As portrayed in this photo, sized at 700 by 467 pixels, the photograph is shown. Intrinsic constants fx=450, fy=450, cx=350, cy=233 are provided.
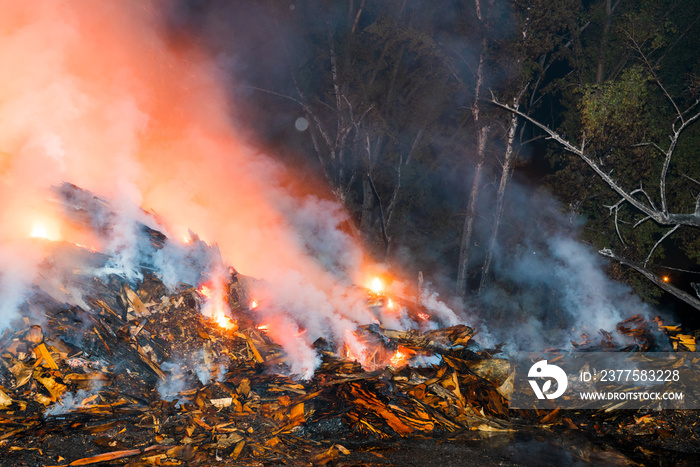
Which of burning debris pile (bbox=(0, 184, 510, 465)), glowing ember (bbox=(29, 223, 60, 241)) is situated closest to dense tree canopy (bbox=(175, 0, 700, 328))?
burning debris pile (bbox=(0, 184, 510, 465))

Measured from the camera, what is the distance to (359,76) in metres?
20.2

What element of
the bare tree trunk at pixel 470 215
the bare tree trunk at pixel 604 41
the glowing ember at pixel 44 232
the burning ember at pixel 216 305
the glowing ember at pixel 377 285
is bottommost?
the burning ember at pixel 216 305

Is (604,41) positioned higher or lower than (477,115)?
higher

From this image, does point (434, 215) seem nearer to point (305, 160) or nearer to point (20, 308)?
point (305, 160)

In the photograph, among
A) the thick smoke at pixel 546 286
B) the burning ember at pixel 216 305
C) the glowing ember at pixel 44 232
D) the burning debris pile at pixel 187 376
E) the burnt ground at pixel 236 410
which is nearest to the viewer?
the burnt ground at pixel 236 410

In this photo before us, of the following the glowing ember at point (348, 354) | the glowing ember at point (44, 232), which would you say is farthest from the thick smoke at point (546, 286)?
the glowing ember at point (44, 232)

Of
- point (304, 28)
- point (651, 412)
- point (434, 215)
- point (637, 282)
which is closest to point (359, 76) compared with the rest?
point (304, 28)

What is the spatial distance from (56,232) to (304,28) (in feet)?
46.8

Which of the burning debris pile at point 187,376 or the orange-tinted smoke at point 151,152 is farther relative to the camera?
the orange-tinted smoke at point 151,152

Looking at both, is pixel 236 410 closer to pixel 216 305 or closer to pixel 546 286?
pixel 216 305

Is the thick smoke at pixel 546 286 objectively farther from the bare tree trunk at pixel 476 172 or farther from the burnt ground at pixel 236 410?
the burnt ground at pixel 236 410

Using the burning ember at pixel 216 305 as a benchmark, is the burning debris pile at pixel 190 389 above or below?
below

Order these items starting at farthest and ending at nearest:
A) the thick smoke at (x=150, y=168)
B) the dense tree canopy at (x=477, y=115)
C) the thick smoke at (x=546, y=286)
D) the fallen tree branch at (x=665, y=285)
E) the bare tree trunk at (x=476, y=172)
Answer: the bare tree trunk at (x=476, y=172) → the dense tree canopy at (x=477, y=115) → the thick smoke at (x=546, y=286) → the thick smoke at (x=150, y=168) → the fallen tree branch at (x=665, y=285)

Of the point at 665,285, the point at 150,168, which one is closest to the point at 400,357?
the point at 665,285
